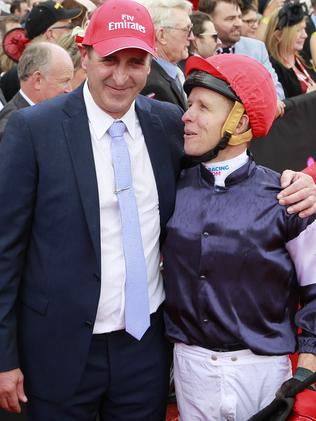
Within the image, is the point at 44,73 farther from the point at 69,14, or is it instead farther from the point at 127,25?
the point at 127,25

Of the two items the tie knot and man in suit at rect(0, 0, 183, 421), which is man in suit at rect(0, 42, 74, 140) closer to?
man in suit at rect(0, 0, 183, 421)

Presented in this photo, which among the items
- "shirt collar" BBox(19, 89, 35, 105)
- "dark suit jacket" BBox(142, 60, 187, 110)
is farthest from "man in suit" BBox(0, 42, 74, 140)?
"dark suit jacket" BBox(142, 60, 187, 110)

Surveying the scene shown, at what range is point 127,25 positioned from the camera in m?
2.91

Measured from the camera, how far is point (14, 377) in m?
2.97

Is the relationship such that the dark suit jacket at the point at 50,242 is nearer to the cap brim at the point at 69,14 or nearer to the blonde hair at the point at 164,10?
the blonde hair at the point at 164,10

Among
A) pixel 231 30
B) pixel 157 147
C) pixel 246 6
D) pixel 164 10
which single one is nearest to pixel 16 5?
pixel 246 6

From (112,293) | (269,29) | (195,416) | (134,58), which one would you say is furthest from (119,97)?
(269,29)

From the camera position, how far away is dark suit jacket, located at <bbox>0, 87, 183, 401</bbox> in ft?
9.46

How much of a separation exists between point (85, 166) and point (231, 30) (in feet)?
16.2

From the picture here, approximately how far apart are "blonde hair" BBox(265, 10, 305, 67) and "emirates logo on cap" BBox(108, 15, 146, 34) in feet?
15.7

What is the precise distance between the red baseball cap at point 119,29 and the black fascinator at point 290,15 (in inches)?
186

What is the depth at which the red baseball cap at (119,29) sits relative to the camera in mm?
2869

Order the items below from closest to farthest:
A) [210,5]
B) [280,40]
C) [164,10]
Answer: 1. [164,10]
2. [280,40]
3. [210,5]

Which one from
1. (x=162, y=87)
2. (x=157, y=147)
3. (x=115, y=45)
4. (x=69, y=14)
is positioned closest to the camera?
(x=115, y=45)
